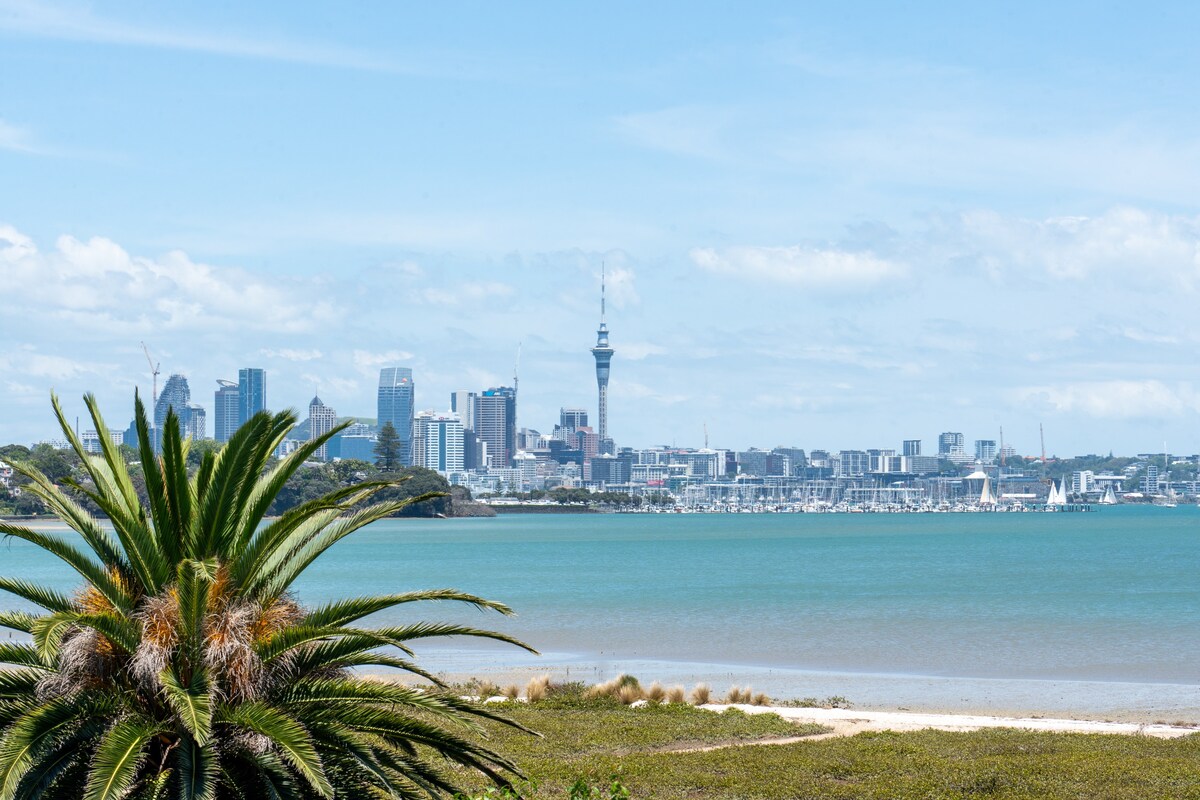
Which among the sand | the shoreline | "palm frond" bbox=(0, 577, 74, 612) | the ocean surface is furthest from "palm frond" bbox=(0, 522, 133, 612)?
the ocean surface

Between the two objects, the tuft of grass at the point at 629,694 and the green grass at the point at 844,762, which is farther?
the tuft of grass at the point at 629,694

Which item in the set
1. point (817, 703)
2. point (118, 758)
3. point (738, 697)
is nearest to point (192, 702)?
point (118, 758)

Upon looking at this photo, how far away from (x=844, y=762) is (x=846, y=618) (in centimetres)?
3399

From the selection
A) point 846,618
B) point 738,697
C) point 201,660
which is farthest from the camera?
point 846,618

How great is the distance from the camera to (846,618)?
164 ft

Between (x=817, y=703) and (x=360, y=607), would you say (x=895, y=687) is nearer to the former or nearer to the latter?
(x=817, y=703)

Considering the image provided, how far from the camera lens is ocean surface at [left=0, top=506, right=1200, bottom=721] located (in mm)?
31766

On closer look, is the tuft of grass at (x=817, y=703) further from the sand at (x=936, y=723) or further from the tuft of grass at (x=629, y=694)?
the tuft of grass at (x=629, y=694)

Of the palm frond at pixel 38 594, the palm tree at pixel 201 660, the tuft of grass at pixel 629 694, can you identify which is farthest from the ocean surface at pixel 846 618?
the palm frond at pixel 38 594

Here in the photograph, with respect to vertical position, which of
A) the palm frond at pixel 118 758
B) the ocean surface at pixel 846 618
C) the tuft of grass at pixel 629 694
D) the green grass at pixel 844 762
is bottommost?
the ocean surface at pixel 846 618

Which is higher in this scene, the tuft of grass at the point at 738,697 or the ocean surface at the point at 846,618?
the tuft of grass at the point at 738,697

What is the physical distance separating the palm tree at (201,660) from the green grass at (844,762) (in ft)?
12.5

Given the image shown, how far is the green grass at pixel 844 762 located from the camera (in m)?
14.8

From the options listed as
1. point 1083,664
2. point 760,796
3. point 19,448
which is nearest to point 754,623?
point 1083,664
